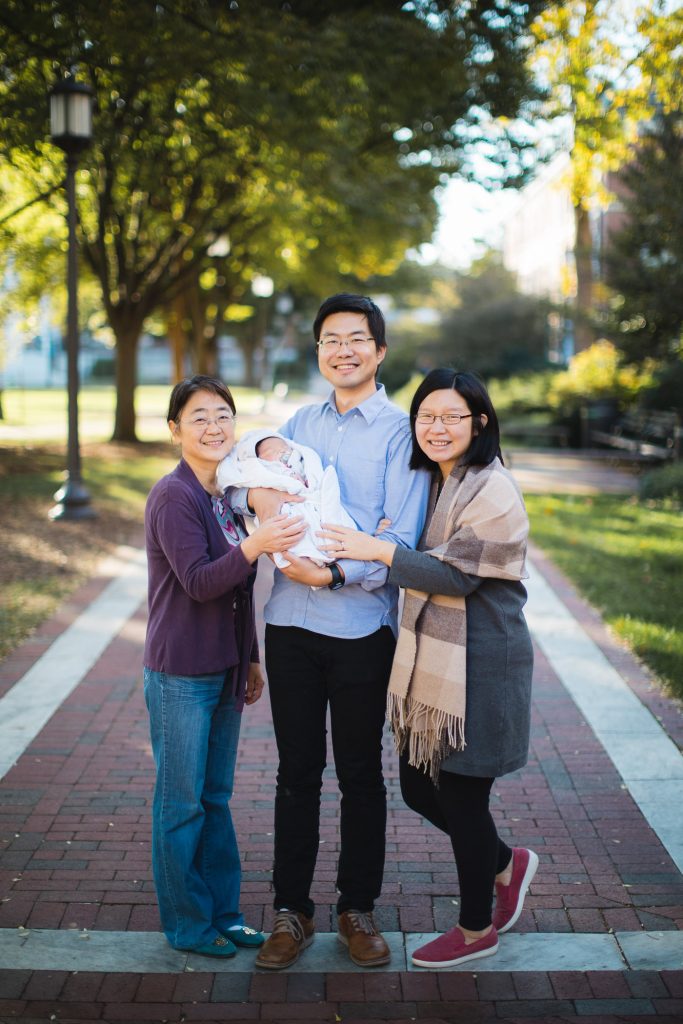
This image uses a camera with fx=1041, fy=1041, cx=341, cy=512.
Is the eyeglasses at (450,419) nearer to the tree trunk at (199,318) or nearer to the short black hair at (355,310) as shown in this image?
the short black hair at (355,310)

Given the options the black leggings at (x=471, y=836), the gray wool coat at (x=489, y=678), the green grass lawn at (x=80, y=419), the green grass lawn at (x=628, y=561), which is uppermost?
the gray wool coat at (x=489, y=678)

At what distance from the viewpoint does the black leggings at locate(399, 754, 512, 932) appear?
3.20 metres

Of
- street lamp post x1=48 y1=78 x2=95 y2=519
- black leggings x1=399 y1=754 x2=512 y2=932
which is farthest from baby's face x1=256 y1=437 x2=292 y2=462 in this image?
street lamp post x1=48 y1=78 x2=95 y2=519

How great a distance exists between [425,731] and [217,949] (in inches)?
39.5

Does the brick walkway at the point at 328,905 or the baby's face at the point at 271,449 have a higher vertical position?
the baby's face at the point at 271,449

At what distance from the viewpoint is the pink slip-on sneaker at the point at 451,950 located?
10.7 feet

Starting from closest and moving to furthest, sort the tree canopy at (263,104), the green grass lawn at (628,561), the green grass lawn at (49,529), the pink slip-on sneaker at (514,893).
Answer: the pink slip-on sneaker at (514,893) < the green grass lawn at (628,561) < the green grass lawn at (49,529) < the tree canopy at (263,104)

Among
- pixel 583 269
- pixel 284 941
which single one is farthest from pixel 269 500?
pixel 583 269

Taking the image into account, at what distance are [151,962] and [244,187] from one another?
17.9 m

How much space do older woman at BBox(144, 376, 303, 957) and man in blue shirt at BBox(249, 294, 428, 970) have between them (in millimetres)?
145

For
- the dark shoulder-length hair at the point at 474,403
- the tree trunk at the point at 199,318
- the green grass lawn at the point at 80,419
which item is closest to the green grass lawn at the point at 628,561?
the dark shoulder-length hair at the point at 474,403

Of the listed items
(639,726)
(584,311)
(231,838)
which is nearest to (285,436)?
(231,838)

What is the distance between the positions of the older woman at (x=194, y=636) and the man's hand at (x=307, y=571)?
7 centimetres

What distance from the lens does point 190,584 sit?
10.0ft
